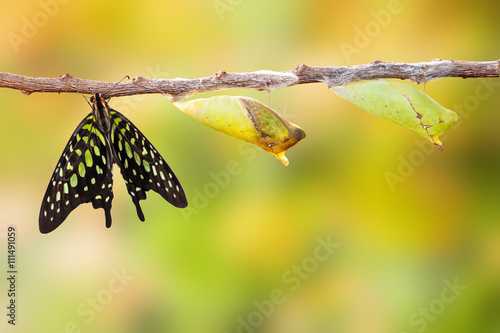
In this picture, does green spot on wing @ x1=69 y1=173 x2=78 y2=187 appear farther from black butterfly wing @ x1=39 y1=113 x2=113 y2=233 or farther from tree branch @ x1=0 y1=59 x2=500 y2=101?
tree branch @ x1=0 y1=59 x2=500 y2=101

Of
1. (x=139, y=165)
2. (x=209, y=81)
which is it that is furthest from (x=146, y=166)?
(x=209, y=81)

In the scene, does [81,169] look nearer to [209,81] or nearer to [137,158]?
[137,158]

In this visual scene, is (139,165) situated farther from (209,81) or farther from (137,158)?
(209,81)

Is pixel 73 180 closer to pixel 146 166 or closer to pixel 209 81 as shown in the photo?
pixel 146 166

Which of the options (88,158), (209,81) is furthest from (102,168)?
(209,81)

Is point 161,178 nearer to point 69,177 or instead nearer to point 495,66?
point 69,177

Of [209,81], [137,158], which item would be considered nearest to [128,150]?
[137,158]

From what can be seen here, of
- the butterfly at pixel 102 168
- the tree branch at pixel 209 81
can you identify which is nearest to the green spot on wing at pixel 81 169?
the butterfly at pixel 102 168
